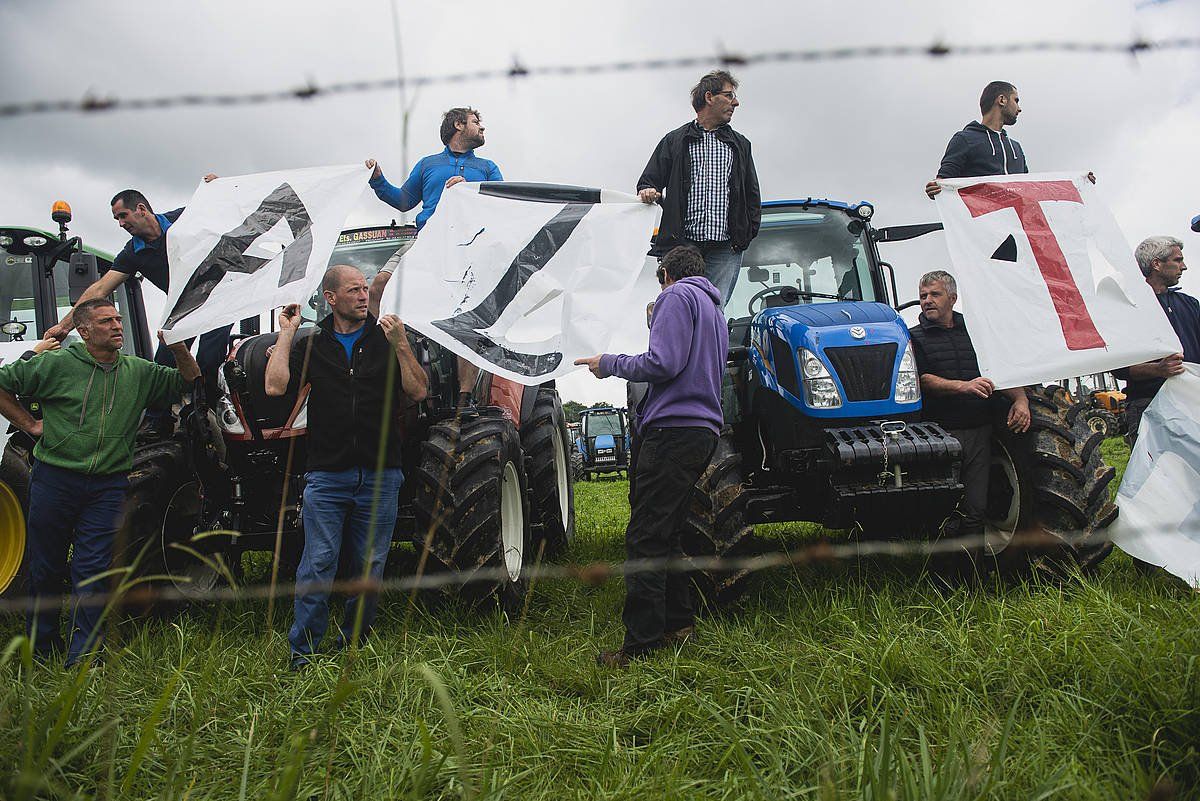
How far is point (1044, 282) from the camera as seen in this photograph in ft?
14.0

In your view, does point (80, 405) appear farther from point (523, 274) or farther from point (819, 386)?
point (819, 386)

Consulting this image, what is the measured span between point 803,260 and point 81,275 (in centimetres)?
420

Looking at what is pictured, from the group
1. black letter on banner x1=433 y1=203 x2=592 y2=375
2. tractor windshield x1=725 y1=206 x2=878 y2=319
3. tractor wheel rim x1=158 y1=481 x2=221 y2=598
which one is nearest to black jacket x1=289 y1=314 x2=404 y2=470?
black letter on banner x1=433 y1=203 x2=592 y2=375

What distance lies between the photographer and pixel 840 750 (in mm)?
2539

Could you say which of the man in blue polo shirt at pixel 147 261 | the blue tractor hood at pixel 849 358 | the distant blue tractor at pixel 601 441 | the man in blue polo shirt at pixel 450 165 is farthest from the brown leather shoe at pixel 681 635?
the distant blue tractor at pixel 601 441

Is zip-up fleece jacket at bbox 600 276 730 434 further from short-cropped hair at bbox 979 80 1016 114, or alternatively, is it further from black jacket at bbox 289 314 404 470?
short-cropped hair at bbox 979 80 1016 114

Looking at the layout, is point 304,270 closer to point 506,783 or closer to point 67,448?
point 67,448

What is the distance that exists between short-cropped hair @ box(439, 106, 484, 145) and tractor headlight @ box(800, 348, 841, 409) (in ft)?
9.15

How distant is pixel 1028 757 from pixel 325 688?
8.28 feet

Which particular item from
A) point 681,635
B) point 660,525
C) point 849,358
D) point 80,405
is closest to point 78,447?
point 80,405

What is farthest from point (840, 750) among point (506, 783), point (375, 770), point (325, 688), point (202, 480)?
point (202, 480)

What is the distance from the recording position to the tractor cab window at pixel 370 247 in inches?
220

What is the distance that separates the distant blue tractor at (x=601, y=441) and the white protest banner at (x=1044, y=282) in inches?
804

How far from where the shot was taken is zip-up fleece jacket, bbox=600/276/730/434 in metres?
3.81
